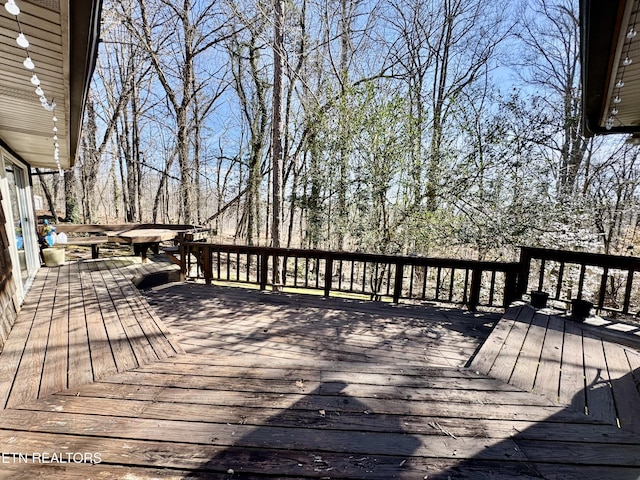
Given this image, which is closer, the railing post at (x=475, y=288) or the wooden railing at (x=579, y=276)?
the wooden railing at (x=579, y=276)

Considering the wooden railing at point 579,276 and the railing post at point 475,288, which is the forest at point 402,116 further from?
the railing post at point 475,288

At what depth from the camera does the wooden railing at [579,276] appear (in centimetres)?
328

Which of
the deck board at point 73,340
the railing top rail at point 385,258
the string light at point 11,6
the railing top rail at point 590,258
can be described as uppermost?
the string light at point 11,6

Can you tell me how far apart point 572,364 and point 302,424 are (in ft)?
7.64

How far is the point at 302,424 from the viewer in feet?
5.30

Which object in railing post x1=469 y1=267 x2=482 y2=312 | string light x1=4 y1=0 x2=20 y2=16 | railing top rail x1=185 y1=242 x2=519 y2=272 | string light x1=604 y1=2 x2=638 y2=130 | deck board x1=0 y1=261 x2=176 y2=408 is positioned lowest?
deck board x1=0 y1=261 x2=176 y2=408

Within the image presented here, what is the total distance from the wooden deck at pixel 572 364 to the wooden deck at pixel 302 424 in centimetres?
15

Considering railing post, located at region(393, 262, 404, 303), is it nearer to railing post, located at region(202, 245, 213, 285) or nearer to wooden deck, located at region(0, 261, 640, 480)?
wooden deck, located at region(0, 261, 640, 480)

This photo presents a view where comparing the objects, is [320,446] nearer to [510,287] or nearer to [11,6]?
[11,6]

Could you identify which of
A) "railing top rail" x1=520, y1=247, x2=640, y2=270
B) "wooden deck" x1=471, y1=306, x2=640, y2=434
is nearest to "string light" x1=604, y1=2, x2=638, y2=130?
"railing top rail" x1=520, y1=247, x2=640, y2=270

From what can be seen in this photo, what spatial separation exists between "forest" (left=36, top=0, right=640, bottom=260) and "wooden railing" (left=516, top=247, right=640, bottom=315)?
62cm

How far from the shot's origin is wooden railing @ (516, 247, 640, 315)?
→ 3.28 meters

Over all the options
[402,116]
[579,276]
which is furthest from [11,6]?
[402,116]

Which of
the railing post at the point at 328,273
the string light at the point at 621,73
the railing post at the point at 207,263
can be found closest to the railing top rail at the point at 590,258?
the string light at the point at 621,73
